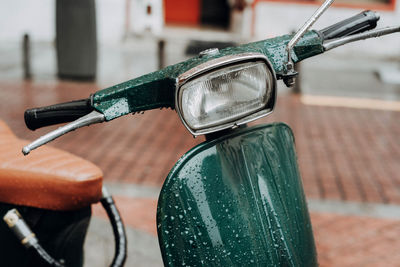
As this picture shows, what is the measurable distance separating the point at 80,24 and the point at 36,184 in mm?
Result: 7259

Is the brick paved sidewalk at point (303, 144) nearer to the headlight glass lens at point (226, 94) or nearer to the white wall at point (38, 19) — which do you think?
the headlight glass lens at point (226, 94)

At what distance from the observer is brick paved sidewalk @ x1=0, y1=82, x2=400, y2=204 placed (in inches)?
192

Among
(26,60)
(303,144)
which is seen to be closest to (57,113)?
(303,144)

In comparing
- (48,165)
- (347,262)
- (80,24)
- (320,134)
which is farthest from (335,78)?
(48,165)

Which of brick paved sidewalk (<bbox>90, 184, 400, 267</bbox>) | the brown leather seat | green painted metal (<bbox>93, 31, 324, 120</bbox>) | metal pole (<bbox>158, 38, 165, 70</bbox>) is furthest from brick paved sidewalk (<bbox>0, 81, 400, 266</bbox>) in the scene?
green painted metal (<bbox>93, 31, 324, 120</bbox>)

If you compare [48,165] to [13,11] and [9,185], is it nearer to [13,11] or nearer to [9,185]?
[9,185]

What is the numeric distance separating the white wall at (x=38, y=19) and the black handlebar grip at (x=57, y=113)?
10.9 meters

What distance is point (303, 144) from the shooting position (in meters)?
5.98

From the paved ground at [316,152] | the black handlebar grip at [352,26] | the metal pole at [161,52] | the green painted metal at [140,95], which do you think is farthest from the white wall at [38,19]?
the green painted metal at [140,95]

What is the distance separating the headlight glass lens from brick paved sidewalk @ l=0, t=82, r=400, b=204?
10.4 feet

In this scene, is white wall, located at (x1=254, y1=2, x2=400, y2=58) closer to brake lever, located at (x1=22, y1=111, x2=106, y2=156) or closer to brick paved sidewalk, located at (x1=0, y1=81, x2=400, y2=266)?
brick paved sidewalk, located at (x1=0, y1=81, x2=400, y2=266)

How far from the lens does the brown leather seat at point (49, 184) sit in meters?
1.86

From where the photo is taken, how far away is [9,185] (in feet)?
6.16

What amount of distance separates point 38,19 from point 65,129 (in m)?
11.5
